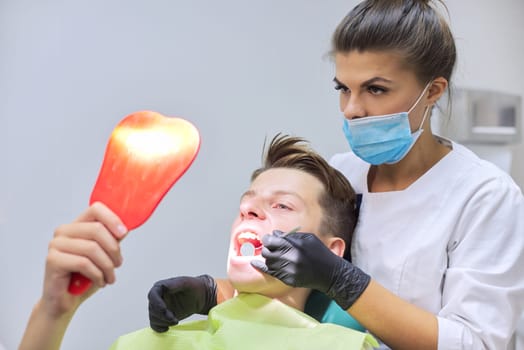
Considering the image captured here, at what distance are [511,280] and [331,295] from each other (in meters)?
0.49

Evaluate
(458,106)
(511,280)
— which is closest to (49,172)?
(511,280)

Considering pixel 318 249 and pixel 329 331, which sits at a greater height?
pixel 318 249

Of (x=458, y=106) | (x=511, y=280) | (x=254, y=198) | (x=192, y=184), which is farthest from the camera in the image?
(x=458, y=106)

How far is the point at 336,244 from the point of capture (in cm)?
175

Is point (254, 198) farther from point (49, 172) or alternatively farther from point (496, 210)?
point (49, 172)

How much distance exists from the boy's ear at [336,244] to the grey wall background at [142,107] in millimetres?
850

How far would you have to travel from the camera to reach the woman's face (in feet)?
5.36

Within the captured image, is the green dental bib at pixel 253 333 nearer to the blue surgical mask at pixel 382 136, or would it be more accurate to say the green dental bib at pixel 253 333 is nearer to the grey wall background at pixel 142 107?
the blue surgical mask at pixel 382 136

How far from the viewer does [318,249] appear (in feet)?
4.89

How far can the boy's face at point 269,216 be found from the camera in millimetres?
1562

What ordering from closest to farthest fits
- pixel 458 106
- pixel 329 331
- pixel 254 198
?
pixel 329 331 → pixel 254 198 → pixel 458 106

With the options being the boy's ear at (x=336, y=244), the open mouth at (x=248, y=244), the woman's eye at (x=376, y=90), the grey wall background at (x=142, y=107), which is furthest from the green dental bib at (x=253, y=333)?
the grey wall background at (x=142, y=107)

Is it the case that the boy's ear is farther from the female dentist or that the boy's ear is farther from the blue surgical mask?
the blue surgical mask

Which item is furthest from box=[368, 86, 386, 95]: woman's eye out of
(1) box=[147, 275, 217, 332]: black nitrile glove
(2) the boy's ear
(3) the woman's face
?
(1) box=[147, 275, 217, 332]: black nitrile glove
